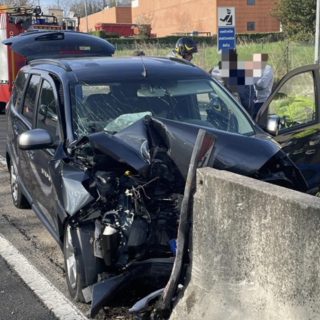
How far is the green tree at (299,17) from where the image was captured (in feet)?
104

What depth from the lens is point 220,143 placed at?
3.82 m

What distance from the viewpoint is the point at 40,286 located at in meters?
4.48

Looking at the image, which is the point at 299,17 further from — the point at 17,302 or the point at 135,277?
the point at 135,277

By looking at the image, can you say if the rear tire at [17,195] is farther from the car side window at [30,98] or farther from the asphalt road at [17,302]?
the asphalt road at [17,302]

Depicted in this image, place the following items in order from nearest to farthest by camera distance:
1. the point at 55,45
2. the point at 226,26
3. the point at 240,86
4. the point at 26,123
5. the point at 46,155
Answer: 1. the point at 46,155
2. the point at 26,123
3. the point at 240,86
4. the point at 55,45
5. the point at 226,26

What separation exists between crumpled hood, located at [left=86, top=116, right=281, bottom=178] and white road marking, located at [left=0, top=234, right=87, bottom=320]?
121 centimetres

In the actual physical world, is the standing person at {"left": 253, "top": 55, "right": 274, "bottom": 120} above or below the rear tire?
above

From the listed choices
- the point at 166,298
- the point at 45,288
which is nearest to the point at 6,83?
the point at 45,288

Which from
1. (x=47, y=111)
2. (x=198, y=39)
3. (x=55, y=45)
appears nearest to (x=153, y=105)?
(x=47, y=111)

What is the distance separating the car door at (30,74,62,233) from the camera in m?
4.66

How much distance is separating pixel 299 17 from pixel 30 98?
2929 cm

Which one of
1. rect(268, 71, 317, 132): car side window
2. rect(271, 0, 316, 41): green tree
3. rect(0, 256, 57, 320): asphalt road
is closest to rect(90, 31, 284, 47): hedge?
rect(271, 0, 316, 41): green tree

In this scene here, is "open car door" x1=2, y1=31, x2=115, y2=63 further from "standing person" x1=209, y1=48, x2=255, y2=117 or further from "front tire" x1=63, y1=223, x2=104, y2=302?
"front tire" x1=63, y1=223, x2=104, y2=302

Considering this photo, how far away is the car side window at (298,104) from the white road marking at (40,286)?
2749 millimetres
